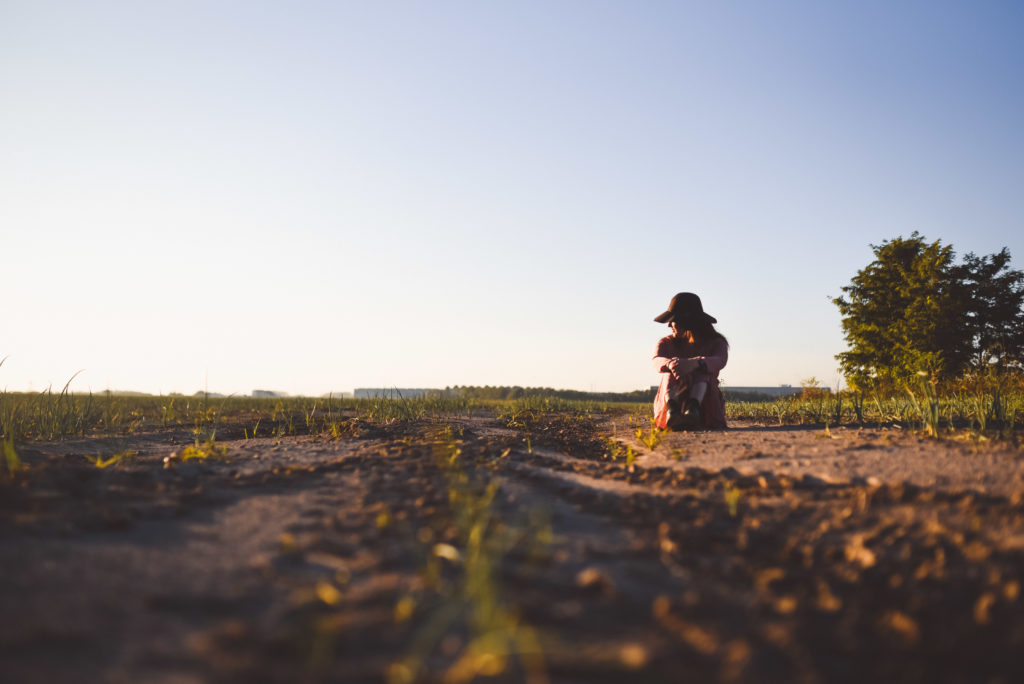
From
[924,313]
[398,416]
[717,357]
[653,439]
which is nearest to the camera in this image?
[653,439]

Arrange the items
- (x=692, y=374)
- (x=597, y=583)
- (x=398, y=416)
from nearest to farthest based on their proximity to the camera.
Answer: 1. (x=597, y=583)
2. (x=692, y=374)
3. (x=398, y=416)

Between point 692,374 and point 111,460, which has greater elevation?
point 692,374

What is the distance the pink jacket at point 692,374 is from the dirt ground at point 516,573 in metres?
2.86

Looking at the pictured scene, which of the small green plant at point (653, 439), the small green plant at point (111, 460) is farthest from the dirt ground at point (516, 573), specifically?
the small green plant at point (653, 439)

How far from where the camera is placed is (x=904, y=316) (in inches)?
1013

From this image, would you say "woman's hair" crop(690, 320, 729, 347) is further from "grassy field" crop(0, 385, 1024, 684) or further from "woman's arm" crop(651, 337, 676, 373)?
"grassy field" crop(0, 385, 1024, 684)

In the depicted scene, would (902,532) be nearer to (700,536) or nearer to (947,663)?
(700,536)

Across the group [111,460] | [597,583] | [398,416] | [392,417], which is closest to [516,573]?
[597,583]

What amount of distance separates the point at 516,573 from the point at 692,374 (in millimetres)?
5355

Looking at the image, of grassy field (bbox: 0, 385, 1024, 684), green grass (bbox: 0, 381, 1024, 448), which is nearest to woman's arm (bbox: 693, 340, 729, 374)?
green grass (bbox: 0, 381, 1024, 448)

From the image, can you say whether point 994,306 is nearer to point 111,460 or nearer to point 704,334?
point 704,334

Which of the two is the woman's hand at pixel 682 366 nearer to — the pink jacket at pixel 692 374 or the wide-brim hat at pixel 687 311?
the pink jacket at pixel 692 374

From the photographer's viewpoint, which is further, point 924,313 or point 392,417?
point 924,313

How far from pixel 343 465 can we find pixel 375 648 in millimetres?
2891
